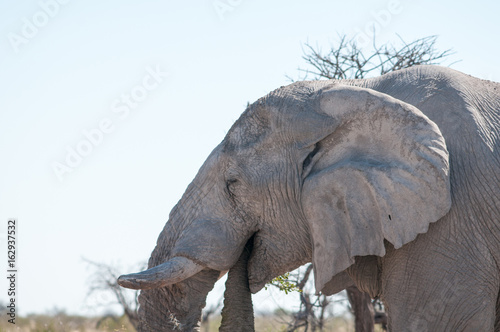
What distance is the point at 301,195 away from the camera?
5047mm

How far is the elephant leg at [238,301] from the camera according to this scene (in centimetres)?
527

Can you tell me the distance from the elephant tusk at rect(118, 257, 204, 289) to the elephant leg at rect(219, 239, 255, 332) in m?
0.28

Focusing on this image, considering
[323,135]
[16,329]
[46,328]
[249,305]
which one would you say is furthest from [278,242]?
[46,328]

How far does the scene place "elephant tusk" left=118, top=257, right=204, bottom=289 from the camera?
4.93m

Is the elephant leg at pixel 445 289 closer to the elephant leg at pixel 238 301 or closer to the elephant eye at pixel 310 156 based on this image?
the elephant eye at pixel 310 156

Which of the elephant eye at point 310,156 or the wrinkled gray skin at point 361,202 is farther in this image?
the elephant eye at point 310,156

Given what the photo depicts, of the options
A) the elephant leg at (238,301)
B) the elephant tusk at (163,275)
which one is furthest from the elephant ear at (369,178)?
the elephant tusk at (163,275)

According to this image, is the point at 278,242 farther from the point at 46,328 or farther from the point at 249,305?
the point at 46,328

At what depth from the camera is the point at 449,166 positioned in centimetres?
460

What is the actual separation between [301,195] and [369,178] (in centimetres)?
57

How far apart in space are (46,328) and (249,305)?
6554 mm

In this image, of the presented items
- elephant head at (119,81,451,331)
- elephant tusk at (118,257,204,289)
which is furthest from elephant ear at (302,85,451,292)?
elephant tusk at (118,257,204,289)

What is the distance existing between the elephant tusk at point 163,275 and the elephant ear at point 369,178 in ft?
2.85

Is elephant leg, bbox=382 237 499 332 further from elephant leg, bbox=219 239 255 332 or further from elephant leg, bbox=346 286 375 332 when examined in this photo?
elephant leg, bbox=346 286 375 332
